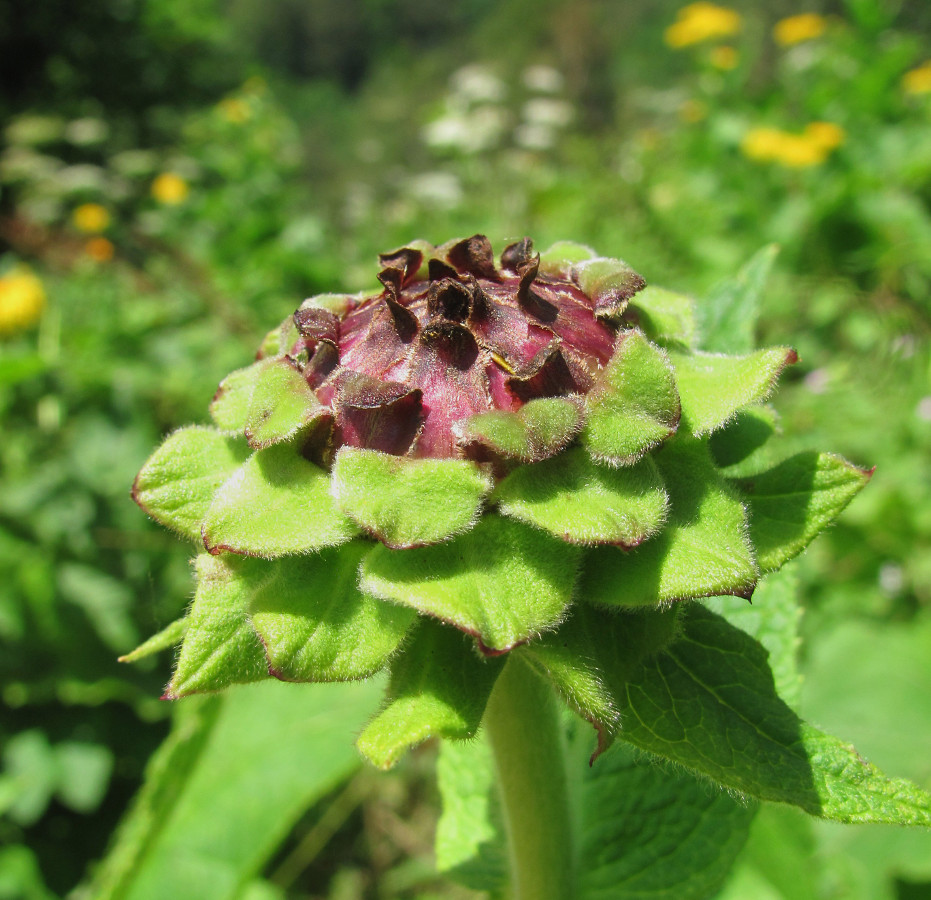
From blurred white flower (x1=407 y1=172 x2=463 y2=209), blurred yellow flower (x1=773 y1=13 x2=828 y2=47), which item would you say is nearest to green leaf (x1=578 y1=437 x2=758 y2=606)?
blurred white flower (x1=407 y1=172 x2=463 y2=209)

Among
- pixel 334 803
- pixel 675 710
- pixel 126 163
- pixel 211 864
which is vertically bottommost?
pixel 334 803

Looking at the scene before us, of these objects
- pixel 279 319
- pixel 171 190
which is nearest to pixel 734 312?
pixel 279 319

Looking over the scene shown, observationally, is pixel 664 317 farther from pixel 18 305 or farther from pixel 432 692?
pixel 18 305

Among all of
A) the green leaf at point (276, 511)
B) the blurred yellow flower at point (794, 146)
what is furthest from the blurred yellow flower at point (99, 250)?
the green leaf at point (276, 511)

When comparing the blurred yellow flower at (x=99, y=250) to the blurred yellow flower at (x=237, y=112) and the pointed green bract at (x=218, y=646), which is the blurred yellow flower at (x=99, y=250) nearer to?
the blurred yellow flower at (x=237, y=112)

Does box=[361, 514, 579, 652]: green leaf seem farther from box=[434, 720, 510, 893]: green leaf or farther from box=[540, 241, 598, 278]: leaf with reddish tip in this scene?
box=[434, 720, 510, 893]: green leaf

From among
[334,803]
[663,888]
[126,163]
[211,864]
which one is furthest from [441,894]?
[126,163]

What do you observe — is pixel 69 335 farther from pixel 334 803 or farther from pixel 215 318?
pixel 334 803
